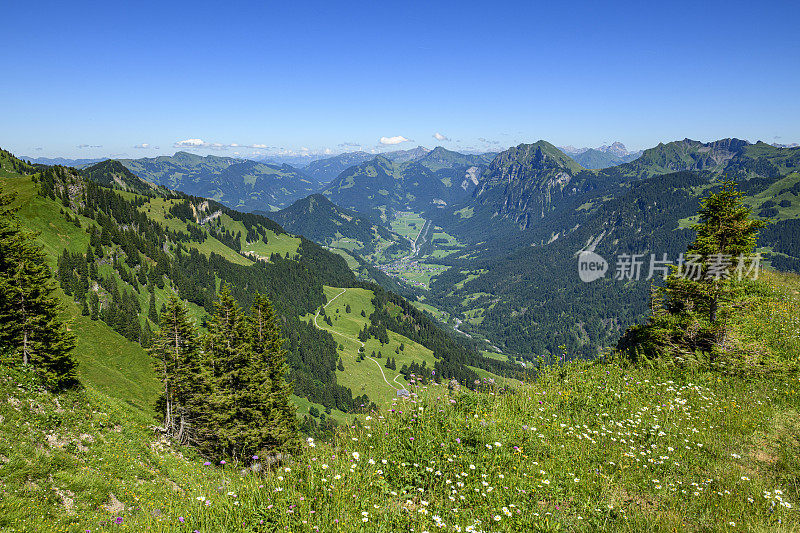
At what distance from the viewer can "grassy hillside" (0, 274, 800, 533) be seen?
6219mm

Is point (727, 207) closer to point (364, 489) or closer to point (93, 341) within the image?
point (364, 489)

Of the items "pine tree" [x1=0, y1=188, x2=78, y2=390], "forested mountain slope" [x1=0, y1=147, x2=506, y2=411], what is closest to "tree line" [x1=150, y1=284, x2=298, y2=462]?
"pine tree" [x1=0, y1=188, x2=78, y2=390]

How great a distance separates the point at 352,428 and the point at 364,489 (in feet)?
10.2

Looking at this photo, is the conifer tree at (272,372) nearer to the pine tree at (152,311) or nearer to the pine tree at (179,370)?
the pine tree at (179,370)

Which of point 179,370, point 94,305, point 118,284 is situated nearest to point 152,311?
point 118,284

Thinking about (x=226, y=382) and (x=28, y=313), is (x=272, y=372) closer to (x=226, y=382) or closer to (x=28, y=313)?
(x=226, y=382)

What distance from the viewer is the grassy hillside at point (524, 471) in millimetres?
6219

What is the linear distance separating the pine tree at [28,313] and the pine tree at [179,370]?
7.63 metres

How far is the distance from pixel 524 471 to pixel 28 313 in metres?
40.8

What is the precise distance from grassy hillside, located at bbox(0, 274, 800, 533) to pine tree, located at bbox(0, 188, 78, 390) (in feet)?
59.1

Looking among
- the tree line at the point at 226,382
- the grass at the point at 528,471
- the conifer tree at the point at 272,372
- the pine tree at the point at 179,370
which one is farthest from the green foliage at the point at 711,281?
the pine tree at the point at 179,370

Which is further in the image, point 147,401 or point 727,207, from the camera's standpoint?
point 147,401

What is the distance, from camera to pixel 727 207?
772 inches

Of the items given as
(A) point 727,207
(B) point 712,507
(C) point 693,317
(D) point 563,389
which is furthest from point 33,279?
(A) point 727,207
